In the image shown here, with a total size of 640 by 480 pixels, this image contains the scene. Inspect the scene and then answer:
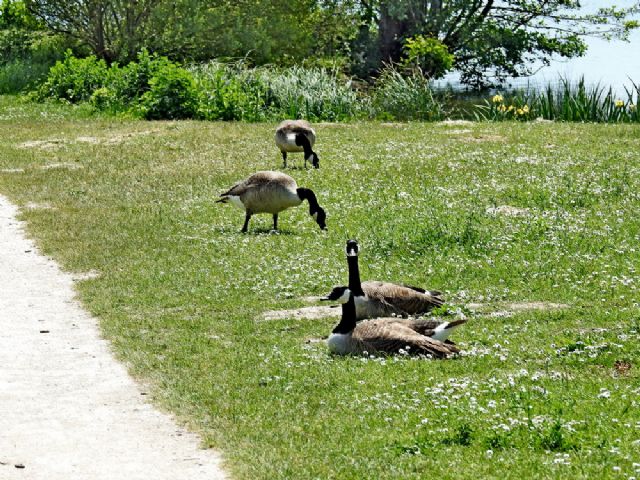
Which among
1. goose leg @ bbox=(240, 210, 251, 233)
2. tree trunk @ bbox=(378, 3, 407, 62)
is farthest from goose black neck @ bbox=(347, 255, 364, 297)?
tree trunk @ bbox=(378, 3, 407, 62)

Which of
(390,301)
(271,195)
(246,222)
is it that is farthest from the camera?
(246,222)

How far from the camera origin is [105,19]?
40.5m

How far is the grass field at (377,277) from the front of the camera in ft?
26.8

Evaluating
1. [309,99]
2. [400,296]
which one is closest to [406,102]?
[309,99]

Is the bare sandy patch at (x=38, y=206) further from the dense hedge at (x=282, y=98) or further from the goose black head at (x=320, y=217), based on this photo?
the dense hedge at (x=282, y=98)

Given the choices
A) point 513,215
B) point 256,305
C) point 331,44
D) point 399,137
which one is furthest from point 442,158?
point 331,44

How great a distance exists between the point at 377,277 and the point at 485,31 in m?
33.0

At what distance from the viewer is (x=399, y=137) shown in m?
27.7

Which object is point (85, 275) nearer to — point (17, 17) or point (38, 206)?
point (38, 206)

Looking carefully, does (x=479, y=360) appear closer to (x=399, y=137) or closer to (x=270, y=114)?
(x=399, y=137)

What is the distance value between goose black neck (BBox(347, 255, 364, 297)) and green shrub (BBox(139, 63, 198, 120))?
833 inches

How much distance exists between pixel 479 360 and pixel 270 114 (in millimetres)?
22522

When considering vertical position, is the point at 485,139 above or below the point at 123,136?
below

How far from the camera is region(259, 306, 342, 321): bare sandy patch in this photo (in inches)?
485
